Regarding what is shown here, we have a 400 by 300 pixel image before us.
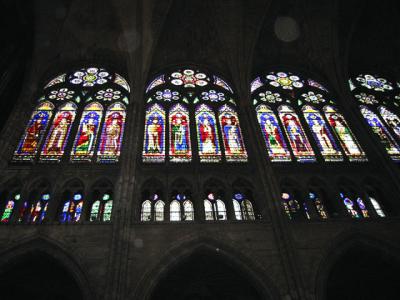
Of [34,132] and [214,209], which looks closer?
[214,209]

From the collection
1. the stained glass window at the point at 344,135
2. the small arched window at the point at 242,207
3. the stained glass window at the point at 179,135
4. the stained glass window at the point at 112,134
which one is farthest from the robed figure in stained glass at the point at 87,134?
the stained glass window at the point at 344,135

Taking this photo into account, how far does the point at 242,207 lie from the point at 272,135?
144 inches

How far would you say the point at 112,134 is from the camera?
12609 mm

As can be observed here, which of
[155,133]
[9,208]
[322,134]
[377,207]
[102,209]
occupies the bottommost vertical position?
[377,207]

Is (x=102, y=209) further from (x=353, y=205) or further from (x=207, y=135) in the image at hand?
(x=353, y=205)

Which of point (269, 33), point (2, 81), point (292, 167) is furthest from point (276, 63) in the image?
point (2, 81)

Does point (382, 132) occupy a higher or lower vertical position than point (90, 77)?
lower

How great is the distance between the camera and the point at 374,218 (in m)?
9.88

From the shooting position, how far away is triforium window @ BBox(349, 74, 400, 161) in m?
12.8

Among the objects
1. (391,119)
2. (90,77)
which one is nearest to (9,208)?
(90,77)

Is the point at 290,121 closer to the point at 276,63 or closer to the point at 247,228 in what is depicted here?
the point at 276,63

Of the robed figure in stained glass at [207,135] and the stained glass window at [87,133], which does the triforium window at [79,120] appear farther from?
the robed figure in stained glass at [207,135]

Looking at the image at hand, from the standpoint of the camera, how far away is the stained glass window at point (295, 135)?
1212cm

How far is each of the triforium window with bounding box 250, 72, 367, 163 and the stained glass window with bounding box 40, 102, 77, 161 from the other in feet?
23.3
